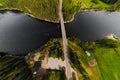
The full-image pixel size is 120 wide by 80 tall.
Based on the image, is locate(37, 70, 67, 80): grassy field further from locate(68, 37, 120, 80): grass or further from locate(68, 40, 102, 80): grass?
locate(68, 37, 120, 80): grass

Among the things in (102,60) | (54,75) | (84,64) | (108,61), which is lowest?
(54,75)

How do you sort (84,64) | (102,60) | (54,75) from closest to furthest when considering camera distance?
(54,75), (84,64), (102,60)

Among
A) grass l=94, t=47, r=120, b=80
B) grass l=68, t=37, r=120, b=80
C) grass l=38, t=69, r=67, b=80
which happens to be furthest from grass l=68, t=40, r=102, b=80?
grass l=38, t=69, r=67, b=80

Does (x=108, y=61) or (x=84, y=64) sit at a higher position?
(x=108, y=61)

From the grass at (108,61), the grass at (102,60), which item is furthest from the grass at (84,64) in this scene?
the grass at (108,61)

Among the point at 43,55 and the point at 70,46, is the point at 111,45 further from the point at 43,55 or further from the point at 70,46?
the point at 43,55

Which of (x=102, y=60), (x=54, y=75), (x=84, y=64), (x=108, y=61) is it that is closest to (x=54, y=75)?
(x=54, y=75)

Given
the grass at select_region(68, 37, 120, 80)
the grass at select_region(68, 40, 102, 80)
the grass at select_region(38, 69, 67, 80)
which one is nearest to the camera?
the grass at select_region(38, 69, 67, 80)

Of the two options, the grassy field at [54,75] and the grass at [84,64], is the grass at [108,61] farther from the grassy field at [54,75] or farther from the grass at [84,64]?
the grassy field at [54,75]

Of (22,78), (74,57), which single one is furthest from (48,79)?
(74,57)

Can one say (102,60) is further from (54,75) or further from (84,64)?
Result: (54,75)

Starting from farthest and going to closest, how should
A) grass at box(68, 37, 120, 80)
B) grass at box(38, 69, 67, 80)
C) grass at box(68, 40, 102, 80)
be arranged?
grass at box(68, 37, 120, 80)
grass at box(68, 40, 102, 80)
grass at box(38, 69, 67, 80)
